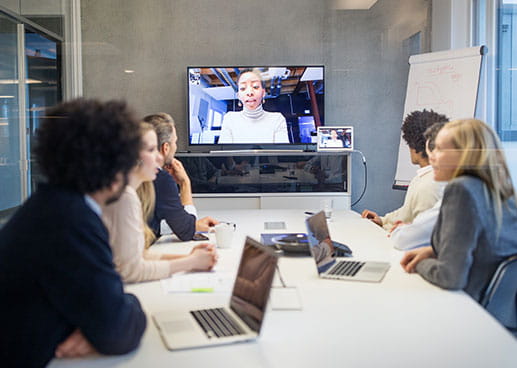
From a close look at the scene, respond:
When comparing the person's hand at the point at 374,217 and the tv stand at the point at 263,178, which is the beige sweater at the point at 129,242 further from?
the tv stand at the point at 263,178

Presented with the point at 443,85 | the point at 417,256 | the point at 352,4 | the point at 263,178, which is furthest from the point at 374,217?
the point at 352,4

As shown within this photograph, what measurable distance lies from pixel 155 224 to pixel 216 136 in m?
2.41

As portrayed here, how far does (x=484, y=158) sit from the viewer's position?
1.70 metres

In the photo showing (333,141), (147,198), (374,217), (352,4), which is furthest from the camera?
(352,4)

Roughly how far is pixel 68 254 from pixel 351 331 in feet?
2.16

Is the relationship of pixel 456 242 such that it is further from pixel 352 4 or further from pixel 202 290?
pixel 352 4

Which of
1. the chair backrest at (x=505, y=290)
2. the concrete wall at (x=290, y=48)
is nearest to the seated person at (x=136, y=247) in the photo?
the chair backrest at (x=505, y=290)

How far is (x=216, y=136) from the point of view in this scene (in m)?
4.66

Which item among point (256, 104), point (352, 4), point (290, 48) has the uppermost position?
point (352, 4)

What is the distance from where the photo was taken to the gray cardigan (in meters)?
1.51

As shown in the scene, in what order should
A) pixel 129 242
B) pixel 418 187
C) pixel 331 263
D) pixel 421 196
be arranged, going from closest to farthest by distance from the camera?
1. pixel 129 242
2. pixel 331 263
3. pixel 421 196
4. pixel 418 187

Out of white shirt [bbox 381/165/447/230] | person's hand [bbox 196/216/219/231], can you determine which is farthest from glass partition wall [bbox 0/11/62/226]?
white shirt [bbox 381/165/447/230]

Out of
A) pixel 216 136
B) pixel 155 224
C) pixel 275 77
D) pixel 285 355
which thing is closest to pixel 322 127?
pixel 275 77

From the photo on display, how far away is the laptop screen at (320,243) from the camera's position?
1.74 m
